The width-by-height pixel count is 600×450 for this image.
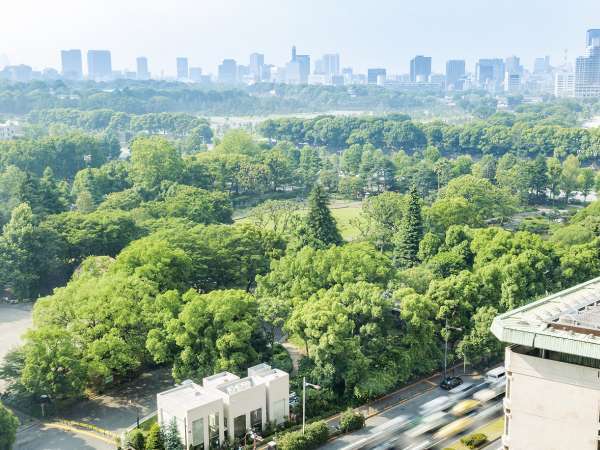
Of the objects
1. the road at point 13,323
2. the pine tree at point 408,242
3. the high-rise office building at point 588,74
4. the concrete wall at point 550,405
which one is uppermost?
the high-rise office building at point 588,74

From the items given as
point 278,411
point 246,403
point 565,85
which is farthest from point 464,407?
point 565,85

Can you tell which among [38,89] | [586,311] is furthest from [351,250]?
[38,89]

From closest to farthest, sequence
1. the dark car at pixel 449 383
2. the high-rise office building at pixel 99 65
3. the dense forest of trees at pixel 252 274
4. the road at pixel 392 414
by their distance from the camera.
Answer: the road at pixel 392 414, the dense forest of trees at pixel 252 274, the dark car at pixel 449 383, the high-rise office building at pixel 99 65

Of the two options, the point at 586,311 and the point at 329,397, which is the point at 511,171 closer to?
the point at 329,397

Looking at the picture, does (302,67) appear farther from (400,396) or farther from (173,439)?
(173,439)

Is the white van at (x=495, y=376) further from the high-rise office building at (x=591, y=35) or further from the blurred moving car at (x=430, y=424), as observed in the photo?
the high-rise office building at (x=591, y=35)

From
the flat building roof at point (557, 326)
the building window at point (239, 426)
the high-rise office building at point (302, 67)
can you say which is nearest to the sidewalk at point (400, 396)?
the building window at point (239, 426)
